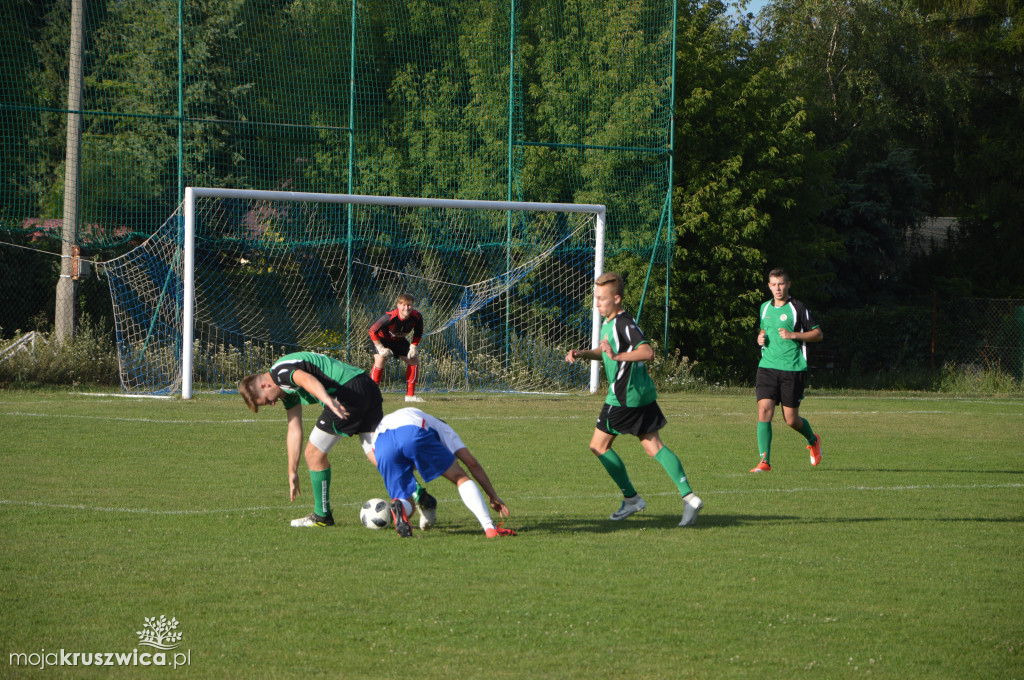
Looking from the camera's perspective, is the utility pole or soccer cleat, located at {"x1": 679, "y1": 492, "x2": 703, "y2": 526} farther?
the utility pole

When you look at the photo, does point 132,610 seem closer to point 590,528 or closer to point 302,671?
point 302,671

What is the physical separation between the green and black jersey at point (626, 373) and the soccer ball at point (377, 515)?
6.04 ft

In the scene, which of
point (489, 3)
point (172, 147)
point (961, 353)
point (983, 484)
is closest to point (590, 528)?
point (983, 484)

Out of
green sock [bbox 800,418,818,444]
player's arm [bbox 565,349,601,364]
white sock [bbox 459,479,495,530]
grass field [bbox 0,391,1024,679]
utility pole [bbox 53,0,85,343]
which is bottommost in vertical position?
grass field [bbox 0,391,1024,679]

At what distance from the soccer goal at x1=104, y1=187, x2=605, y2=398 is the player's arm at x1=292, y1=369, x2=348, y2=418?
12.0m

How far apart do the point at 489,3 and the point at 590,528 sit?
61.7 ft

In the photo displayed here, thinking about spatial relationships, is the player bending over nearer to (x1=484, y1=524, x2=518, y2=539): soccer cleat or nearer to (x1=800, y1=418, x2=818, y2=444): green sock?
(x1=484, y1=524, x2=518, y2=539): soccer cleat

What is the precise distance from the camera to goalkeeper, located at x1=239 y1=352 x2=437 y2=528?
7.43 metres

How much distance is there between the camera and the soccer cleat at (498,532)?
742 centimetres

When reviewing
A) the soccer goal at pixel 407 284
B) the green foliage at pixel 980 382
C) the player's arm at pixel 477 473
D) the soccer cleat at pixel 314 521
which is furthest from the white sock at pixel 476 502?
the green foliage at pixel 980 382

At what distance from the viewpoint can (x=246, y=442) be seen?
1234 cm

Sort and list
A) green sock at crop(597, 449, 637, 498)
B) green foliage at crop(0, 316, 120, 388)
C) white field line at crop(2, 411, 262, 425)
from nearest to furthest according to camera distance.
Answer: green sock at crop(597, 449, 637, 498) → white field line at crop(2, 411, 262, 425) → green foliage at crop(0, 316, 120, 388)

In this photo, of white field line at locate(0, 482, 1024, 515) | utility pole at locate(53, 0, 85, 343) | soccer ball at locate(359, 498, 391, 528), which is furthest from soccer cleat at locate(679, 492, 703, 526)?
utility pole at locate(53, 0, 85, 343)

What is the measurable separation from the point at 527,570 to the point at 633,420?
1.87m
